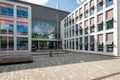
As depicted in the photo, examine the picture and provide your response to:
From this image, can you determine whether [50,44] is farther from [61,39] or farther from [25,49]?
[25,49]

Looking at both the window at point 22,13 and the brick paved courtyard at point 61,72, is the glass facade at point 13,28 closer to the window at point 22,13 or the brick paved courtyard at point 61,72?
the window at point 22,13

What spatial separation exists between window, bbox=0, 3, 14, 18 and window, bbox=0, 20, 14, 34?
1388 millimetres

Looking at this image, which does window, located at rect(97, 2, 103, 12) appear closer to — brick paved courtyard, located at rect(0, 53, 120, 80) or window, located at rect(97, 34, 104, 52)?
window, located at rect(97, 34, 104, 52)

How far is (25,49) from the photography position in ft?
87.8

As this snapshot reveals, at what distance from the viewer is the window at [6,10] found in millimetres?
24578

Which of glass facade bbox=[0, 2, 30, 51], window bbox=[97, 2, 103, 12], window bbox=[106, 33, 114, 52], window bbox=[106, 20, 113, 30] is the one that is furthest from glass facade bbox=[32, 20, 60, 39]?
window bbox=[106, 33, 114, 52]

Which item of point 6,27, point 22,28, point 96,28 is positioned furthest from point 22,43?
point 96,28

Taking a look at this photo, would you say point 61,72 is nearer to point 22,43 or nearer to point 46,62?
point 46,62

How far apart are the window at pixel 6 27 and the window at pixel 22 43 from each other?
2584mm

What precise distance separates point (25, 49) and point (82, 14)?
18791 millimetres

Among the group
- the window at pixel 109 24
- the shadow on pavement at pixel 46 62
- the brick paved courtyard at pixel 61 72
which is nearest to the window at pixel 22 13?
the shadow on pavement at pixel 46 62

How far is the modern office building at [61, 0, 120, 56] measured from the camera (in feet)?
65.7

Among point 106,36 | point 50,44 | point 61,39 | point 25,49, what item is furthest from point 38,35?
point 106,36

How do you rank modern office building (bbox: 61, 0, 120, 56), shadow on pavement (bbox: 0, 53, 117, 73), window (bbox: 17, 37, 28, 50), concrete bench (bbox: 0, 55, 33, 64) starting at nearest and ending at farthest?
1. shadow on pavement (bbox: 0, 53, 117, 73)
2. concrete bench (bbox: 0, 55, 33, 64)
3. modern office building (bbox: 61, 0, 120, 56)
4. window (bbox: 17, 37, 28, 50)
